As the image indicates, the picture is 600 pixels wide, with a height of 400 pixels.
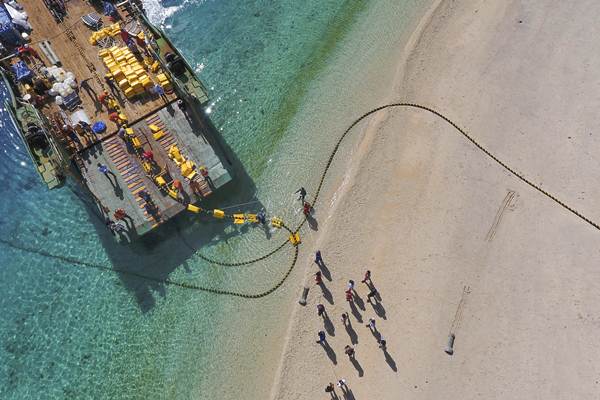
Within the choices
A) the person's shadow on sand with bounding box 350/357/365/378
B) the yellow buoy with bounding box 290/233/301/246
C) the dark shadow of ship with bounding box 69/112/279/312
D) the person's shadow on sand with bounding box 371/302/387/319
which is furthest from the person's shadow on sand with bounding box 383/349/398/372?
the dark shadow of ship with bounding box 69/112/279/312

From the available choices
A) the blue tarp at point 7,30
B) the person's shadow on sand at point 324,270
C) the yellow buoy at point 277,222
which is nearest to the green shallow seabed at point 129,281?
the yellow buoy at point 277,222

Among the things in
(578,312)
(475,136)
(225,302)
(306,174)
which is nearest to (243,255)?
(225,302)

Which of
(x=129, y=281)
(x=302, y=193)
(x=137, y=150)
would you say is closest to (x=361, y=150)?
(x=302, y=193)

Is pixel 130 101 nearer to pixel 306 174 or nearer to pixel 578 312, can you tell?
pixel 306 174

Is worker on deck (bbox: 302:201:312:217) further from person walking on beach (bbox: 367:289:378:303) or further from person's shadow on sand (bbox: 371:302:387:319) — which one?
person's shadow on sand (bbox: 371:302:387:319)

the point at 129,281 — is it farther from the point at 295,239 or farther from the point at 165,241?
the point at 295,239

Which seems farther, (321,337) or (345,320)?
(345,320)
